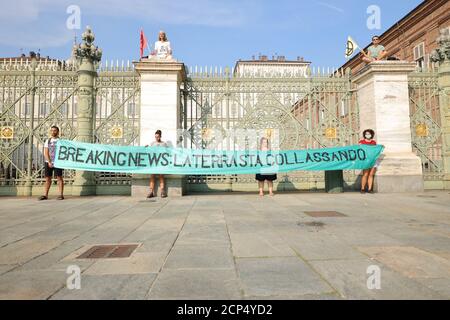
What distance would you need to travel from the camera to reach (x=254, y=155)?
920 centimetres

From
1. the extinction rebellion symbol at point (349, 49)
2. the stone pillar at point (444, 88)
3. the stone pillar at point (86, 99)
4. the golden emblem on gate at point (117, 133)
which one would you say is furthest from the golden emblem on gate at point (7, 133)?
the stone pillar at point (444, 88)

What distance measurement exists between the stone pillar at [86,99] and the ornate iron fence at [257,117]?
295cm

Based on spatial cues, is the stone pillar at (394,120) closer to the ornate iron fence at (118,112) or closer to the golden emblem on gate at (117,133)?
the ornate iron fence at (118,112)

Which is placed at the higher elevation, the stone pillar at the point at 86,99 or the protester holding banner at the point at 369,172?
the stone pillar at the point at 86,99

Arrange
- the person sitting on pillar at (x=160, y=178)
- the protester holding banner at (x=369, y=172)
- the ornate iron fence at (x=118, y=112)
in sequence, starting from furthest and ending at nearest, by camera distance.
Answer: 1. the ornate iron fence at (x=118, y=112)
2. the protester holding banner at (x=369, y=172)
3. the person sitting on pillar at (x=160, y=178)

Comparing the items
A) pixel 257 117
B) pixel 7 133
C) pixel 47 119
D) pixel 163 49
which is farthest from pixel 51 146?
pixel 257 117

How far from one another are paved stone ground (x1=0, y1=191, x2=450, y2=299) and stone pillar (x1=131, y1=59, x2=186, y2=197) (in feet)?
12.5

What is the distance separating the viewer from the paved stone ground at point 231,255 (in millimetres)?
2250

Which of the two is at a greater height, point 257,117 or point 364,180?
point 257,117

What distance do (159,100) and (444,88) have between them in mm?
9941

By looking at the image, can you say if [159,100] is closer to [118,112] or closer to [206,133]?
[118,112]

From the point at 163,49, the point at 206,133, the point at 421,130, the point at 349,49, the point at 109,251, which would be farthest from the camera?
the point at 349,49

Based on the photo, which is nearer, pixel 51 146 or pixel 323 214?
pixel 323 214

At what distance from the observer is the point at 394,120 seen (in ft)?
32.4
